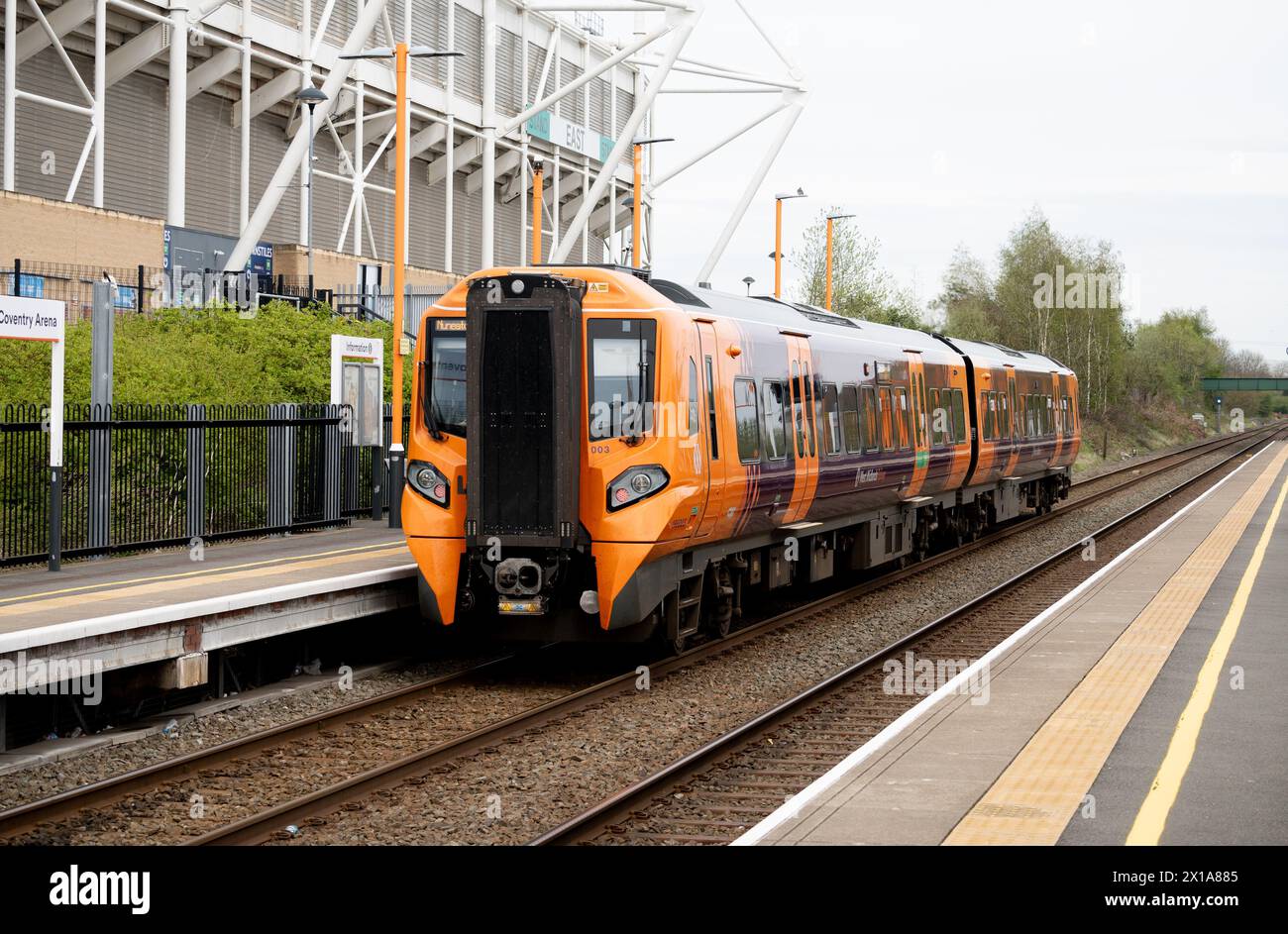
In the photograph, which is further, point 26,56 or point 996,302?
point 996,302

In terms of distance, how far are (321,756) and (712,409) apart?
16.6 feet

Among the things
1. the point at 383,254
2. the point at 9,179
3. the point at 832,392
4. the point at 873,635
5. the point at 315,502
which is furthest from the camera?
the point at 383,254

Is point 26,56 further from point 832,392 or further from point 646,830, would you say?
point 646,830

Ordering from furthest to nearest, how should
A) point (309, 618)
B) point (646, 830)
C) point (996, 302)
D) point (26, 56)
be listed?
point (996, 302), point (26, 56), point (309, 618), point (646, 830)

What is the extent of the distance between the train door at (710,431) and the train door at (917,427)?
8.03 metres

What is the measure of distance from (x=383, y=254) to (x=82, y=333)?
3010cm

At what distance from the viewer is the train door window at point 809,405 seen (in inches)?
657

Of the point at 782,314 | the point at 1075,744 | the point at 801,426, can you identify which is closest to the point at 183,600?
the point at 801,426

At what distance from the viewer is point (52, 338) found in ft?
48.7

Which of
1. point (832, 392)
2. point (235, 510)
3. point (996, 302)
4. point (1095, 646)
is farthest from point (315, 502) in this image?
point (996, 302)

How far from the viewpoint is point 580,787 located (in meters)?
9.52

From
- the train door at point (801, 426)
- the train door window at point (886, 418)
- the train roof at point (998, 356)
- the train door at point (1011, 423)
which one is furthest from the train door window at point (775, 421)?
the train door at point (1011, 423)

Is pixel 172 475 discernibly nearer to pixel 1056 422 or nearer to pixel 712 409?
pixel 712 409

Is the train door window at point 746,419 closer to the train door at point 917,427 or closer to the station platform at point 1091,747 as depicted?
the station platform at point 1091,747
